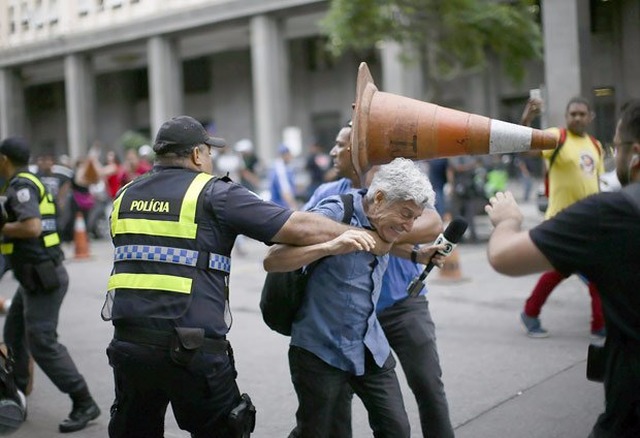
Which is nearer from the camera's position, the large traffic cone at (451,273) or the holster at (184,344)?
the holster at (184,344)

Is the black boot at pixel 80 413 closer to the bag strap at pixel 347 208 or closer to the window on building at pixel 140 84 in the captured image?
the bag strap at pixel 347 208

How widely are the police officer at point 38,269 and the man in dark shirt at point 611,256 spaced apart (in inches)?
138

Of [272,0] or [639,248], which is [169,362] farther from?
[272,0]

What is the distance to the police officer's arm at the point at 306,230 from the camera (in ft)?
10.6

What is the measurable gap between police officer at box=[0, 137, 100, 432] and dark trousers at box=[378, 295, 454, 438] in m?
2.24

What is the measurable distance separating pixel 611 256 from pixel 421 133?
2.63 feet

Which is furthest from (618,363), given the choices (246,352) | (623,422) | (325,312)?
(246,352)

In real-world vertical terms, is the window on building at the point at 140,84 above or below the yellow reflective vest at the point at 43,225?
above

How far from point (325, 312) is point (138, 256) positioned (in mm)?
801

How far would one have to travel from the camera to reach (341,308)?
3527 millimetres

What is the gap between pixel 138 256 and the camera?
3314mm

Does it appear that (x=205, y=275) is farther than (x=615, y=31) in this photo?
No

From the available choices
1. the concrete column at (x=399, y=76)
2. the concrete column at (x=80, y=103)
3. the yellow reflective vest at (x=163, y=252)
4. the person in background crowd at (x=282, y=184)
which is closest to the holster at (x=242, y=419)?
the yellow reflective vest at (x=163, y=252)

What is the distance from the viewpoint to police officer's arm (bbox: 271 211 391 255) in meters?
3.24
